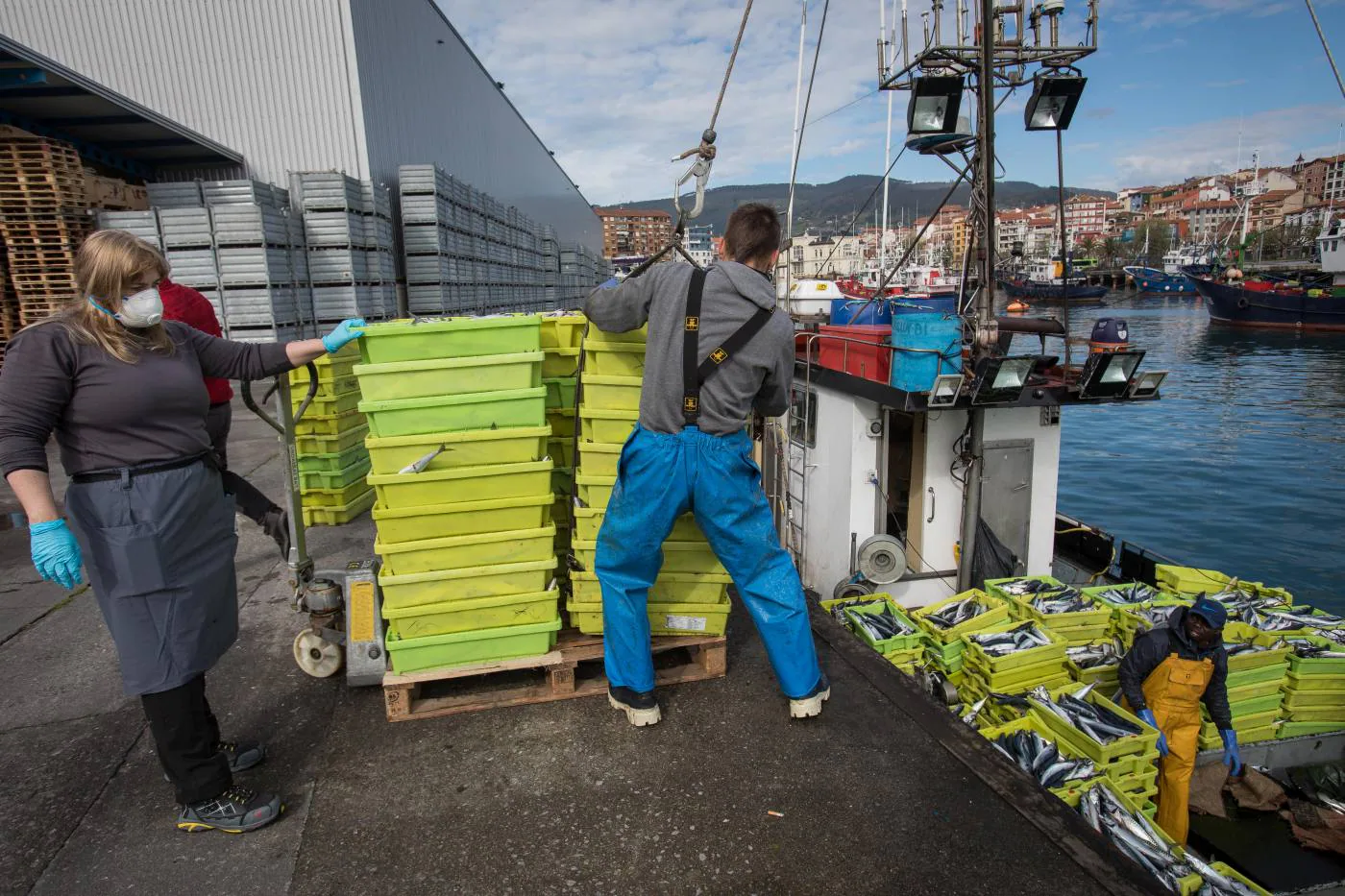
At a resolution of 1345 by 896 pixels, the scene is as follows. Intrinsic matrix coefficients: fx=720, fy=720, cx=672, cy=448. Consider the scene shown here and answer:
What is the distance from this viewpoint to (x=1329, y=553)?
47.6ft

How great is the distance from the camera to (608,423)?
3.44 meters

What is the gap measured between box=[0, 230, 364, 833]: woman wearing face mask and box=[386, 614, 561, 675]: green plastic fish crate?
735 millimetres

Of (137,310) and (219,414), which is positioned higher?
(137,310)

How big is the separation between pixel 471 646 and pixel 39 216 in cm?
1117

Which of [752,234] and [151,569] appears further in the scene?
[752,234]

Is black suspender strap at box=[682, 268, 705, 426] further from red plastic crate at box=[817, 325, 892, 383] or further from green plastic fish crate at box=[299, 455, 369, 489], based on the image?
red plastic crate at box=[817, 325, 892, 383]

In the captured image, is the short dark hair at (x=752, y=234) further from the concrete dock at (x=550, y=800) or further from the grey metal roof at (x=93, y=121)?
the grey metal roof at (x=93, y=121)

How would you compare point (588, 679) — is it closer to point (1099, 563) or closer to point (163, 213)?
point (1099, 563)

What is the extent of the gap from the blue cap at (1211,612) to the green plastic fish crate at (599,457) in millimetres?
4231

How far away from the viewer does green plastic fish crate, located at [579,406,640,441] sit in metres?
3.41

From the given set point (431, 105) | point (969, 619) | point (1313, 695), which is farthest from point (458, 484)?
point (431, 105)

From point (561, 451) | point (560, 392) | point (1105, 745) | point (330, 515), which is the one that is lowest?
point (1105, 745)

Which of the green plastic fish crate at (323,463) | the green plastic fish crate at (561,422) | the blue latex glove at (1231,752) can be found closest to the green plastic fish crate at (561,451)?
the green plastic fish crate at (561,422)

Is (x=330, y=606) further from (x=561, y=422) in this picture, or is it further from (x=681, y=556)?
(x=681, y=556)
